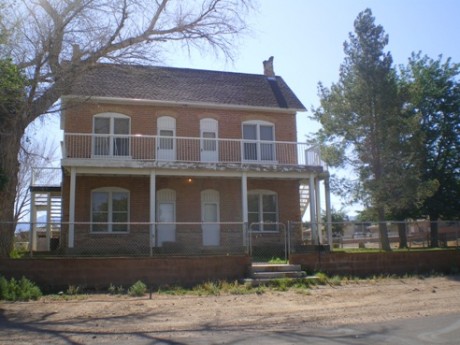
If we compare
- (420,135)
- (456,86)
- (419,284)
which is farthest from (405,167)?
(456,86)

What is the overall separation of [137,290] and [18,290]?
300 cm

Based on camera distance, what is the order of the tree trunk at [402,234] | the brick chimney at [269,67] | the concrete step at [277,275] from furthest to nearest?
1. the brick chimney at [269,67]
2. the tree trunk at [402,234]
3. the concrete step at [277,275]

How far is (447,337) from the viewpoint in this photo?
8.05 m

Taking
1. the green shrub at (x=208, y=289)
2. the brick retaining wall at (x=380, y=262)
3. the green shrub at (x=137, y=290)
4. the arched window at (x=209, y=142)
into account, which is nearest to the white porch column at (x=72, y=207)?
the green shrub at (x=137, y=290)

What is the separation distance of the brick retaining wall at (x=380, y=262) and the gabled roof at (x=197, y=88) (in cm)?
884

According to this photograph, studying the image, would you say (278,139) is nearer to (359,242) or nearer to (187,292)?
(359,242)

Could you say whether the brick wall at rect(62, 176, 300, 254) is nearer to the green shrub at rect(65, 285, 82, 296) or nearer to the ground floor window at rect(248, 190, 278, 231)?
the ground floor window at rect(248, 190, 278, 231)

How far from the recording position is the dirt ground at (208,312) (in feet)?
29.3

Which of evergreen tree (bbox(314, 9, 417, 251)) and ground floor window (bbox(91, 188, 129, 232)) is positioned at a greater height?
evergreen tree (bbox(314, 9, 417, 251))

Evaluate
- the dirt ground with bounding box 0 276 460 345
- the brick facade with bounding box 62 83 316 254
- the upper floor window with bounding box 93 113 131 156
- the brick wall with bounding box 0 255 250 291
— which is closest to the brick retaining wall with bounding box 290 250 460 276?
the dirt ground with bounding box 0 276 460 345

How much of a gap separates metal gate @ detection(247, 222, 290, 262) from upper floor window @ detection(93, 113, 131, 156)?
246 inches

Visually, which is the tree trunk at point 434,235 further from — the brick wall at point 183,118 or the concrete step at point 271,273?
the brick wall at point 183,118

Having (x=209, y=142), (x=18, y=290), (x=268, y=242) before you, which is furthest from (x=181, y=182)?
(x=18, y=290)

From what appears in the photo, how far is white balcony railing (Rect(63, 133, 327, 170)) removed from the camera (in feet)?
64.0
